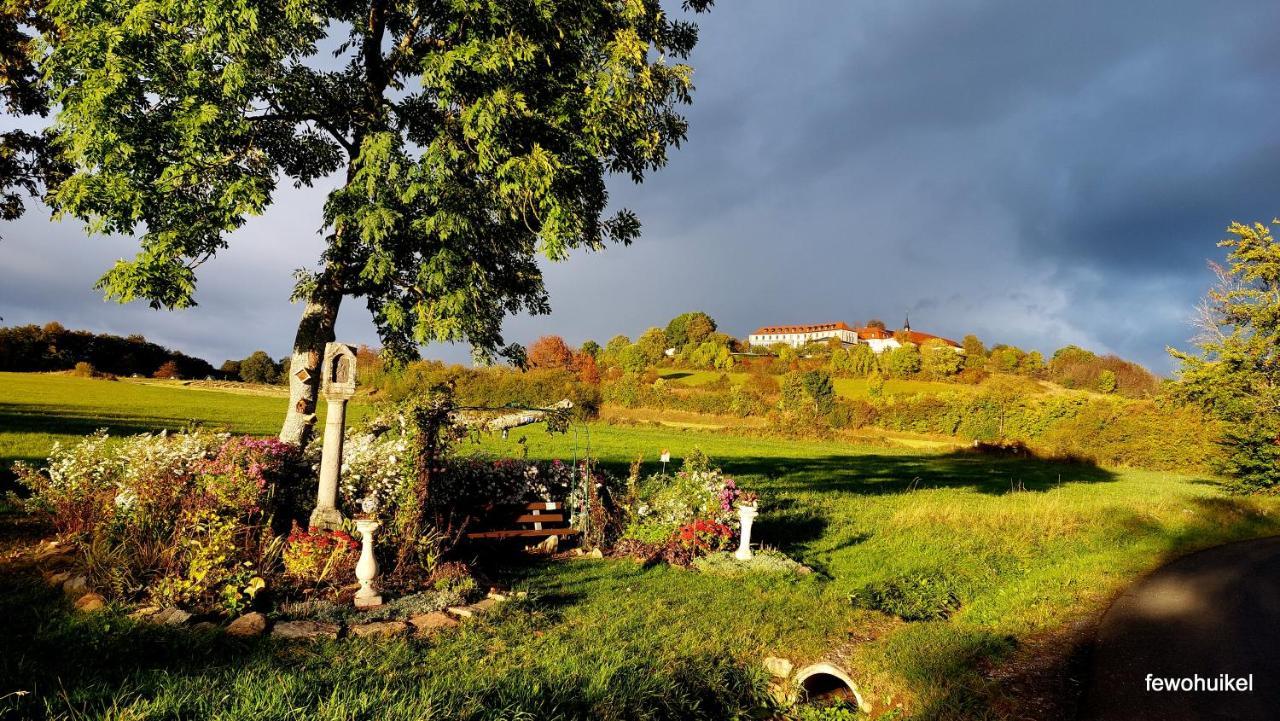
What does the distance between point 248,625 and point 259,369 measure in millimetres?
82920

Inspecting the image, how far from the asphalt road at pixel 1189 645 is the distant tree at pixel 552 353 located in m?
60.1

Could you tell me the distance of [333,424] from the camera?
855 centimetres

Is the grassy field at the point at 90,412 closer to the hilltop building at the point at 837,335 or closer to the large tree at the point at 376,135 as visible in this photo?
the large tree at the point at 376,135

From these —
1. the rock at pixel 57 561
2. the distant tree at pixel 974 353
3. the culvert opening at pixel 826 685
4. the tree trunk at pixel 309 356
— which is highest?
the distant tree at pixel 974 353

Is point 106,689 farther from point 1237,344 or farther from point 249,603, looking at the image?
point 1237,344

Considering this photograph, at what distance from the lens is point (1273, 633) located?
23.4ft

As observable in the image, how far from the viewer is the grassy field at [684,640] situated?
439 centimetres

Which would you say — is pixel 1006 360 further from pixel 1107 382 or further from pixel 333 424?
pixel 333 424

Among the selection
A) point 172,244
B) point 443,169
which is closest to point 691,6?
point 443,169

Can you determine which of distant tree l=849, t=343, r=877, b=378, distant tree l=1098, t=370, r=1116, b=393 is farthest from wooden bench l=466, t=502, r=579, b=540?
distant tree l=1098, t=370, r=1116, b=393

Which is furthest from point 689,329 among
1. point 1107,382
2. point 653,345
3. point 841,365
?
point 1107,382

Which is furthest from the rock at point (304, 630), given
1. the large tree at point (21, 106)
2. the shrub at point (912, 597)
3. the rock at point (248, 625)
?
Result: the large tree at point (21, 106)

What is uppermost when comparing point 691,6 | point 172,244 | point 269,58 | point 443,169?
point 691,6

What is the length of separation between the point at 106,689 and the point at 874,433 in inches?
2036
